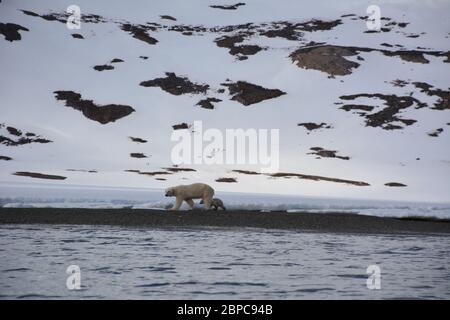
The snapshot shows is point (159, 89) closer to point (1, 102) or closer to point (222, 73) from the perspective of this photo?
point (222, 73)

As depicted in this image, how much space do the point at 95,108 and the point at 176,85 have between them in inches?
353

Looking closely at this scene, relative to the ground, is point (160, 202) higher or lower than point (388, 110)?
lower

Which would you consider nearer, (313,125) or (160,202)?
(160,202)

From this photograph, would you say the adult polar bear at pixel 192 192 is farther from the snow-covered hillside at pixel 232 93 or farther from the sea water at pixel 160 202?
the snow-covered hillside at pixel 232 93

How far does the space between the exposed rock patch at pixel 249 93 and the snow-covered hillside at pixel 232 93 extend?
0.51 feet

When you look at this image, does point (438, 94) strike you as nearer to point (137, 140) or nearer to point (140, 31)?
point (137, 140)

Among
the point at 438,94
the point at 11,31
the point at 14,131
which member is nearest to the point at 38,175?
the point at 14,131

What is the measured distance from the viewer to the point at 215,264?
13.9 metres

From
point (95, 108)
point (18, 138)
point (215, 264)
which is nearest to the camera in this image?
point (215, 264)

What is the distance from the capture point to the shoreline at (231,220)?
23.9 meters

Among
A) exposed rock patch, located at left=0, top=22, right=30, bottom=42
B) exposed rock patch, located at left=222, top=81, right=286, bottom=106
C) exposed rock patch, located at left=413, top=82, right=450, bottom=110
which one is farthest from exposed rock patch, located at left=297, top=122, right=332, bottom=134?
exposed rock patch, located at left=0, top=22, right=30, bottom=42

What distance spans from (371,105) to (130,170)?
899 inches
